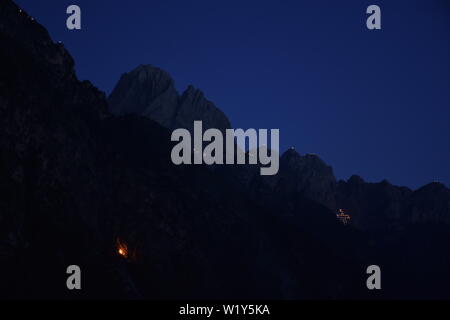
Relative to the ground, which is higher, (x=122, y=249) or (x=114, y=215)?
(x=114, y=215)

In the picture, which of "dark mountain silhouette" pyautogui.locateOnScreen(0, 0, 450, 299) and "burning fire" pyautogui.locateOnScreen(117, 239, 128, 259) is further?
"burning fire" pyautogui.locateOnScreen(117, 239, 128, 259)

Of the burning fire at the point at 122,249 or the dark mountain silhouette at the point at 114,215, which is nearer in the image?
the dark mountain silhouette at the point at 114,215

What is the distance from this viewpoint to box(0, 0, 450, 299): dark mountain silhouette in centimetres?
7306

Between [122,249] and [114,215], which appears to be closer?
[122,249]

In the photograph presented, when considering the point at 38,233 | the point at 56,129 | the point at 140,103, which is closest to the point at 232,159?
the point at 140,103

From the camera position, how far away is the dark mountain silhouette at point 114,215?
73062 mm

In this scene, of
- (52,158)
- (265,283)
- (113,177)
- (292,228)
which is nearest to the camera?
(52,158)

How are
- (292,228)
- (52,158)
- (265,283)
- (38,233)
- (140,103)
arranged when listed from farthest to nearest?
(140,103) → (292,228) → (265,283) → (52,158) → (38,233)

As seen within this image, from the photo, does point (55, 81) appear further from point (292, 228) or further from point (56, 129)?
point (292, 228)

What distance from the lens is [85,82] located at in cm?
12100

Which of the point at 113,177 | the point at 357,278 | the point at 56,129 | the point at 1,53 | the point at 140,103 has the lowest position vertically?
the point at 357,278

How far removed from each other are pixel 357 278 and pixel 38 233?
99.1 m

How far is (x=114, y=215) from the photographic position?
3871 inches

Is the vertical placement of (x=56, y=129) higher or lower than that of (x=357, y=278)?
higher
